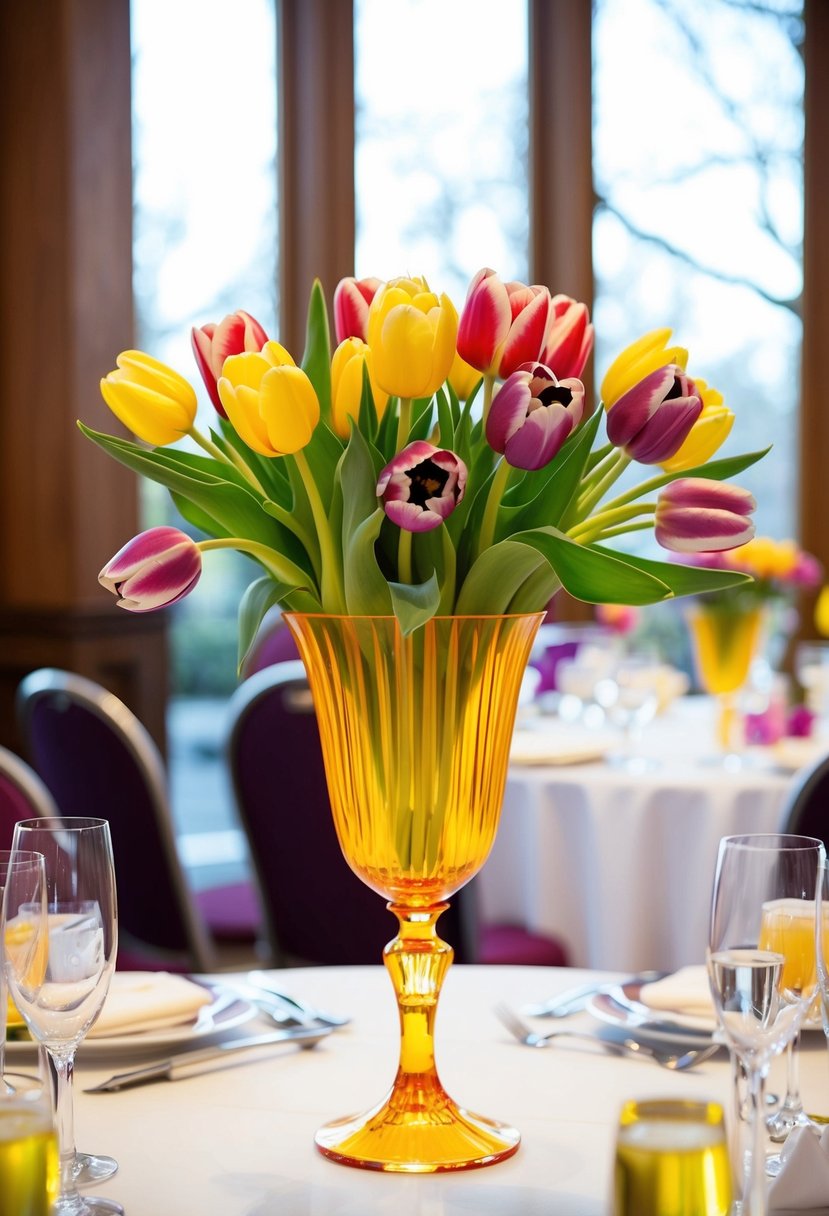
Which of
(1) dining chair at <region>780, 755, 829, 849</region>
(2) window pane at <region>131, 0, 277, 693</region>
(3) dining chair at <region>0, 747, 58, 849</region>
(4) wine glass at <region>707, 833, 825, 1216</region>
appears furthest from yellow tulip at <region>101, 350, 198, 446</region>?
(2) window pane at <region>131, 0, 277, 693</region>

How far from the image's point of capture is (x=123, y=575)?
915 mm

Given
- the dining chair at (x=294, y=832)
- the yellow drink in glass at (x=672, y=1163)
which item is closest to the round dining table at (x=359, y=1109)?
the yellow drink in glass at (x=672, y=1163)

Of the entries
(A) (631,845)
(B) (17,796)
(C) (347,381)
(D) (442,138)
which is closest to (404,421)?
(C) (347,381)

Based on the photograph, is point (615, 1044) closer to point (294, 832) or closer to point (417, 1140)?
point (417, 1140)

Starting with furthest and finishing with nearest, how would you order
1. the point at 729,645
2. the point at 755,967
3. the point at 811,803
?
1. the point at 729,645
2. the point at 811,803
3. the point at 755,967

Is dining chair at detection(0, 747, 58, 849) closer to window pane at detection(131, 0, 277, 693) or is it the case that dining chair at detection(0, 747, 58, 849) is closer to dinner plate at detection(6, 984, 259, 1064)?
dinner plate at detection(6, 984, 259, 1064)

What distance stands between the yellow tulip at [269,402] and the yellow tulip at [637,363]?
0.70 feet

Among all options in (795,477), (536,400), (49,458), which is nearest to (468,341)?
(536,400)

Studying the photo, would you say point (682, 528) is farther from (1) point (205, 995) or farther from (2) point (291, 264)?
(2) point (291, 264)

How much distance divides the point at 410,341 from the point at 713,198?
5.17 metres

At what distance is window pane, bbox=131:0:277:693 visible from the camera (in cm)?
464

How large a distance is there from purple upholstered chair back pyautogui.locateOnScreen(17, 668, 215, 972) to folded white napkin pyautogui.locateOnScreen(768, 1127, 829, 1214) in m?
1.60

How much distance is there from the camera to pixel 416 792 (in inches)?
38.5

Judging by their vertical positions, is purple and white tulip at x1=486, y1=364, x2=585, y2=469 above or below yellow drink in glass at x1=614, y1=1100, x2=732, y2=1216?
above
